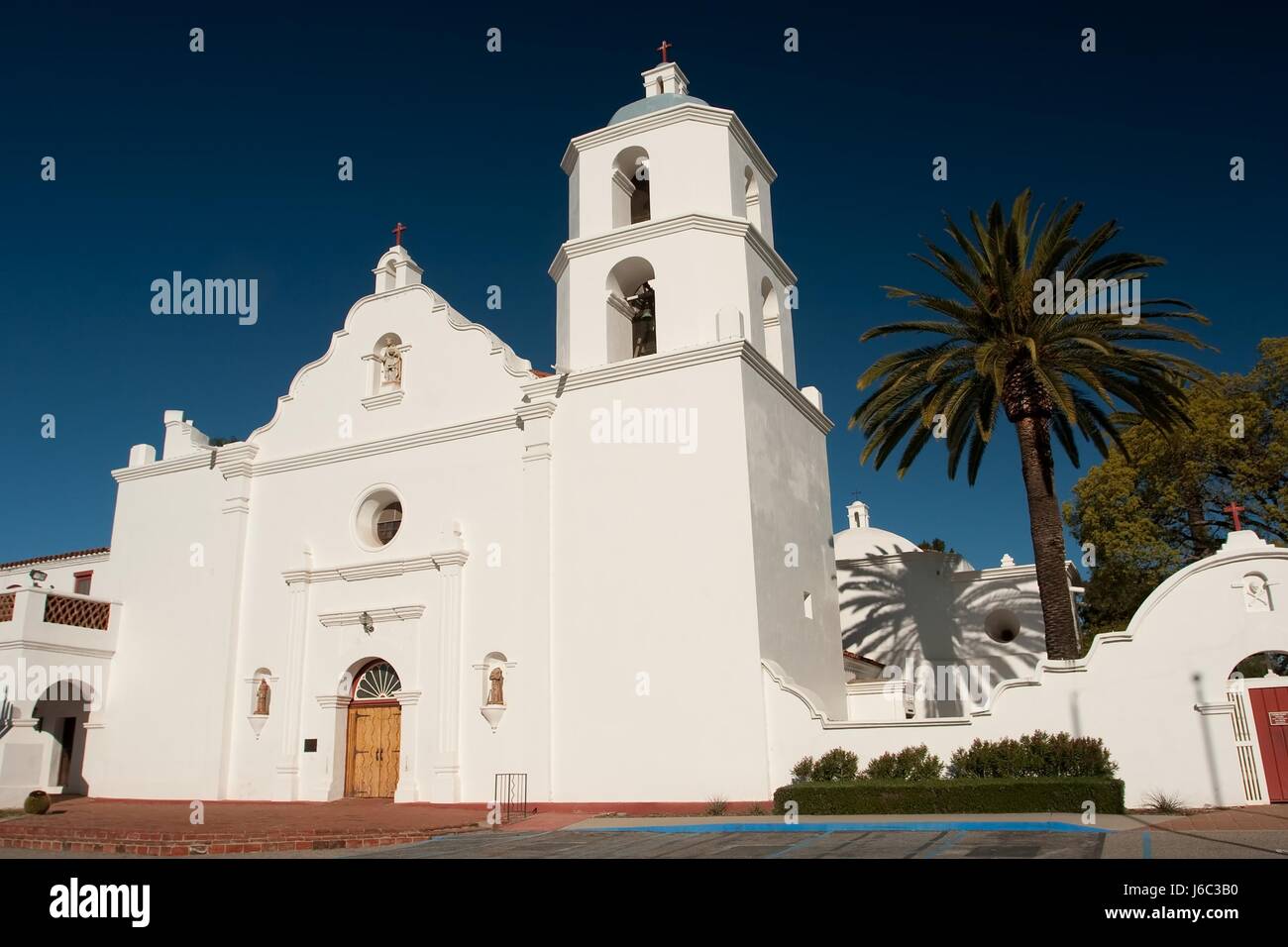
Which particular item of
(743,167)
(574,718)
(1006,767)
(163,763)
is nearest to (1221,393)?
(743,167)

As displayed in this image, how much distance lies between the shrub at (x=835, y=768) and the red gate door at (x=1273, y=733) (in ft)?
21.1

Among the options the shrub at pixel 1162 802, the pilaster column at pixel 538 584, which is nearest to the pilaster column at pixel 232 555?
the pilaster column at pixel 538 584

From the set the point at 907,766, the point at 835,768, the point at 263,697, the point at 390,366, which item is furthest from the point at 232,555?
the point at 907,766

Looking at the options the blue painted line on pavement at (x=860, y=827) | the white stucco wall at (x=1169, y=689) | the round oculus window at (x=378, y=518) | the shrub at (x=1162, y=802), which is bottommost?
the blue painted line on pavement at (x=860, y=827)

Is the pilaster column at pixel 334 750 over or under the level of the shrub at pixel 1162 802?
over

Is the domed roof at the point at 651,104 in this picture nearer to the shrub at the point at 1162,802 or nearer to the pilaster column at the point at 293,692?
the pilaster column at the point at 293,692

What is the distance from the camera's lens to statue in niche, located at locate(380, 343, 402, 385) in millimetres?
23672

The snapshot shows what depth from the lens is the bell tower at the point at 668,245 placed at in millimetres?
20469

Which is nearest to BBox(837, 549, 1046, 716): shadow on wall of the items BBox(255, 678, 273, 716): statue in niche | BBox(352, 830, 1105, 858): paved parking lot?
BBox(352, 830, 1105, 858): paved parking lot

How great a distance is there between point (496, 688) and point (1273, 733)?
1368 centimetres

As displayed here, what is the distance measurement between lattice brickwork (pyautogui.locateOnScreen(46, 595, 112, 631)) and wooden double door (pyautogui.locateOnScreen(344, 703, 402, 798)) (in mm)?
8024

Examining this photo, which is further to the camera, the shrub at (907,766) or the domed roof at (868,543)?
the domed roof at (868,543)

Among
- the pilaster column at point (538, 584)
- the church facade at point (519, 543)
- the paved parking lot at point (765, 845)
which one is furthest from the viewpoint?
the pilaster column at point (538, 584)

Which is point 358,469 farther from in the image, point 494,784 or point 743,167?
point 743,167
